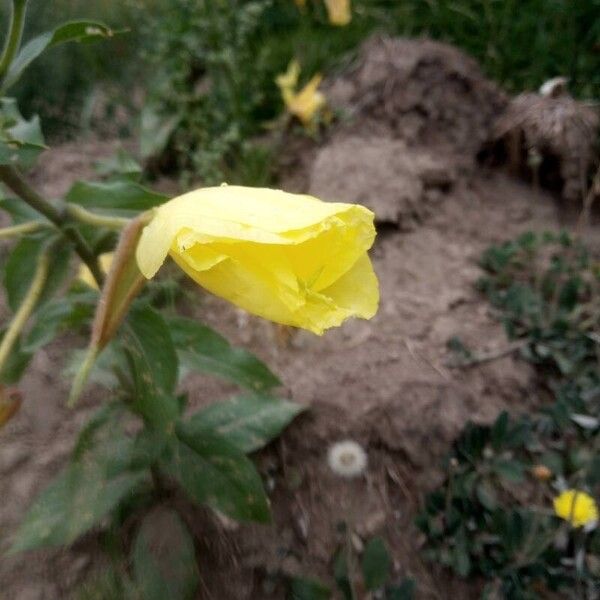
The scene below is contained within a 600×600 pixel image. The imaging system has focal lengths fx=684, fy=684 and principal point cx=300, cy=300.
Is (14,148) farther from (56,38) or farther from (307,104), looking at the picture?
(307,104)

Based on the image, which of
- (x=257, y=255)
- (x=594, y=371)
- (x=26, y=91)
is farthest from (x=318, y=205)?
(x=26, y=91)

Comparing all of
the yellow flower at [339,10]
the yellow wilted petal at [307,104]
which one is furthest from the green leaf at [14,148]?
the yellow flower at [339,10]

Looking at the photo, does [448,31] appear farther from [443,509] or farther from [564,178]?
[443,509]

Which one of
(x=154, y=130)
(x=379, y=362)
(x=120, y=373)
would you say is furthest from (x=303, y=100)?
(x=120, y=373)

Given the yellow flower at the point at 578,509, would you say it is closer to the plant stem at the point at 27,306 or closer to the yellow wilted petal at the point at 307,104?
the plant stem at the point at 27,306

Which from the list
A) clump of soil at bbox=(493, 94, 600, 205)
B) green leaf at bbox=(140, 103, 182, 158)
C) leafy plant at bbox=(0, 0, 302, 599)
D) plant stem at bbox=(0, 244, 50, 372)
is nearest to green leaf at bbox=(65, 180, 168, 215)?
leafy plant at bbox=(0, 0, 302, 599)

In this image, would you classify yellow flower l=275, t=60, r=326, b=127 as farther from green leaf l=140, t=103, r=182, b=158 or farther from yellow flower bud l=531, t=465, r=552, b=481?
yellow flower bud l=531, t=465, r=552, b=481
